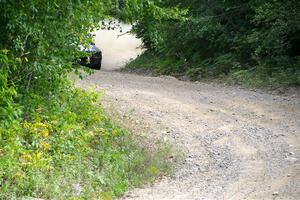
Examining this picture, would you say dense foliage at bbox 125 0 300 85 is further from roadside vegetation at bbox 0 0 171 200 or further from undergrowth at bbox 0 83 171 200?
roadside vegetation at bbox 0 0 171 200


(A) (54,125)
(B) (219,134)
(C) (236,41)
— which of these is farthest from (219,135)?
(C) (236,41)

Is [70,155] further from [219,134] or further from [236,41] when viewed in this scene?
[236,41]

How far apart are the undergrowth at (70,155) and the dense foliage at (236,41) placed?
5311mm

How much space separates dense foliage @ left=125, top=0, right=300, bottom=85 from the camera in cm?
1845

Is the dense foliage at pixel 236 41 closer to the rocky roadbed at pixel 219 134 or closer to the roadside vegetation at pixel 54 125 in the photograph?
the rocky roadbed at pixel 219 134

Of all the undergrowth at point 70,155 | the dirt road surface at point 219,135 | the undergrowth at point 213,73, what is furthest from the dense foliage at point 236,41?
the undergrowth at point 70,155

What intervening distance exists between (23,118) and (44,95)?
3.31 ft

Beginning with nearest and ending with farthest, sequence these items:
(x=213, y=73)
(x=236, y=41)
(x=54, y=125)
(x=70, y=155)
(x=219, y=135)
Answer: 1. (x=70, y=155)
2. (x=54, y=125)
3. (x=219, y=135)
4. (x=236, y=41)
5. (x=213, y=73)

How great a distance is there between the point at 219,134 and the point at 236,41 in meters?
9.29

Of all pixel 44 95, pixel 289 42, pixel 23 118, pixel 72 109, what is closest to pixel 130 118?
pixel 72 109

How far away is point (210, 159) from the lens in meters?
10.8

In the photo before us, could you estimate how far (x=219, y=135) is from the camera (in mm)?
12211

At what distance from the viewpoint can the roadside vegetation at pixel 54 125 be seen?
816cm

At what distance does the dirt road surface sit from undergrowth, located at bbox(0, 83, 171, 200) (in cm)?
54
